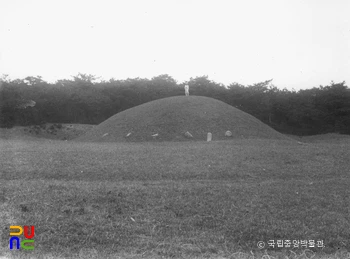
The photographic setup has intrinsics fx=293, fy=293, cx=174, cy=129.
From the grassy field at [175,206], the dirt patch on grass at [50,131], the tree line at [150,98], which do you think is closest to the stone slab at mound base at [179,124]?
the dirt patch on grass at [50,131]

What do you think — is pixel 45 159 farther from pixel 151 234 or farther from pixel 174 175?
pixel 151 234

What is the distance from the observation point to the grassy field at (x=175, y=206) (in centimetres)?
483

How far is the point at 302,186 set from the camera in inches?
352

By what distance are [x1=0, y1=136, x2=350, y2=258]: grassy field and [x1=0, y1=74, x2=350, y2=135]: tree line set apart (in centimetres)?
2477

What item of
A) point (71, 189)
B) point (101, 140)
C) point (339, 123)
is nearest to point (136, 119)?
point (101, 140)

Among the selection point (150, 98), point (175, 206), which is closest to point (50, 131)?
point (150, 98)

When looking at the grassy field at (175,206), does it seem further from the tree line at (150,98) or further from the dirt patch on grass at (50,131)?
the tree line at (150,98)

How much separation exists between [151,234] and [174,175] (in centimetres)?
510

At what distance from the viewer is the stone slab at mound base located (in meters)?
23.9

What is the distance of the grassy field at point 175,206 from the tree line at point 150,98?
A: 2477 cm

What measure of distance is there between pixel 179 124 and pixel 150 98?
689 inches

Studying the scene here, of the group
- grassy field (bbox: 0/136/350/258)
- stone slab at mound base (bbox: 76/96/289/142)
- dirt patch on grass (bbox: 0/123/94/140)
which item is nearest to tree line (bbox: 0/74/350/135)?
dirt patch on grass (bbox: 0/123/94/140)

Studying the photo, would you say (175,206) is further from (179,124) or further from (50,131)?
(50,131)

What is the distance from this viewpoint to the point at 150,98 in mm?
42125
